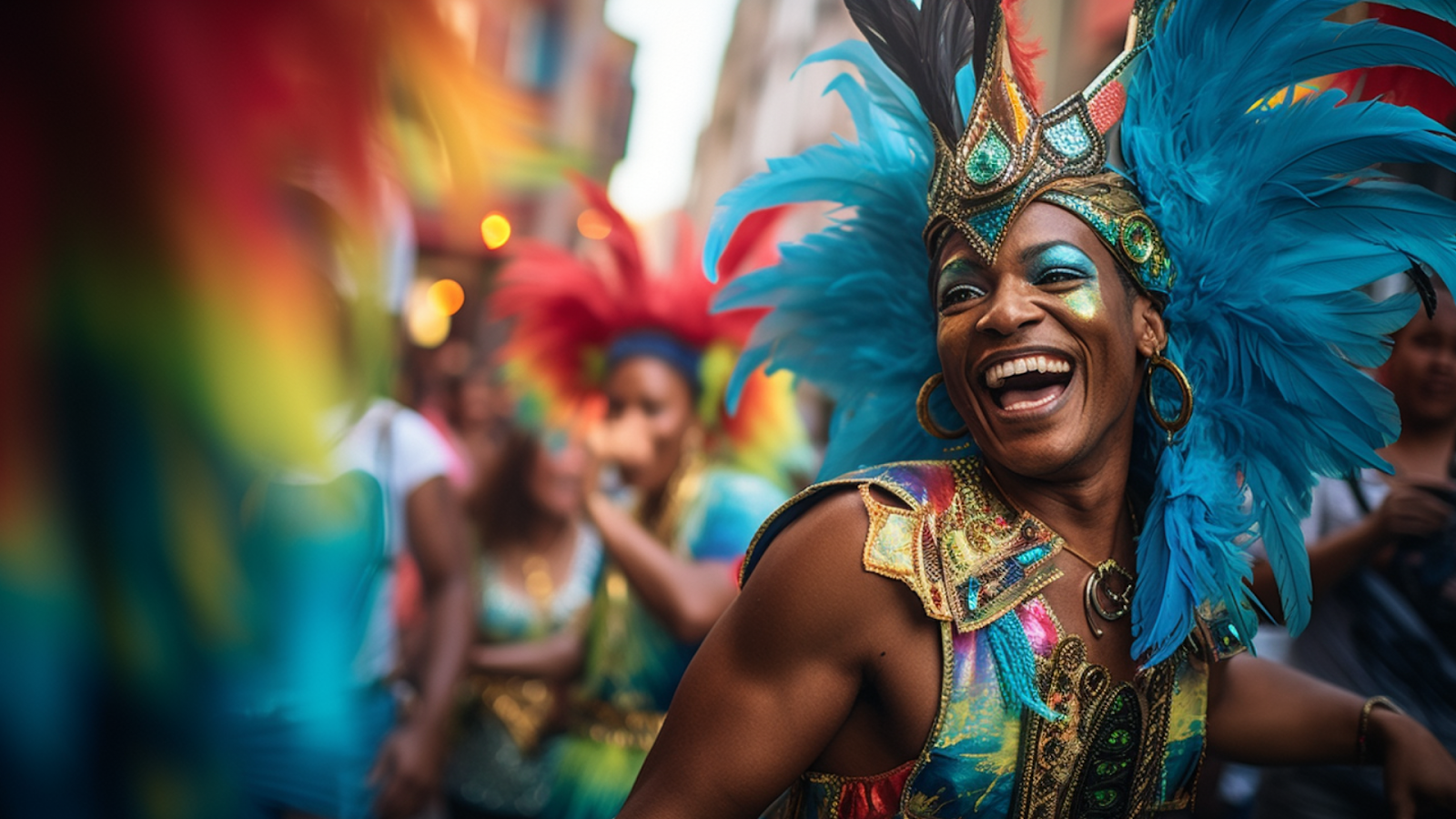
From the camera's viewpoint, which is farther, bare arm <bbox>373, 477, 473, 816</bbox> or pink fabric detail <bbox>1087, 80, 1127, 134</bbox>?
bare arm <bbox>373, 477, 473, 816</bbox>

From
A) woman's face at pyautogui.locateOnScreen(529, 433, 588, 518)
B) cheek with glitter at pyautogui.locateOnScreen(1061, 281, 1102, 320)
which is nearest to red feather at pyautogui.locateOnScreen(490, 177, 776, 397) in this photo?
woman's face at pyautogui.locateOnScreen(529, 433, 588, 518)

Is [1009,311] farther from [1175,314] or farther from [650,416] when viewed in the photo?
[650,416]

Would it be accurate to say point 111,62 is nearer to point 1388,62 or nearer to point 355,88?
point 355,88

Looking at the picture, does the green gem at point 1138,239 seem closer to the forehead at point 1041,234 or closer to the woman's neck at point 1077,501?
the forehead at point 1041,234

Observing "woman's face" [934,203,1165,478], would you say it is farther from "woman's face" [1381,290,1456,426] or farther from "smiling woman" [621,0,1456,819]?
"woman's face" [1381,290,1456,426]

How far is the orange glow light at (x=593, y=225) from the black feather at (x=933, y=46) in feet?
8.78

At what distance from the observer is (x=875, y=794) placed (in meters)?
1.75

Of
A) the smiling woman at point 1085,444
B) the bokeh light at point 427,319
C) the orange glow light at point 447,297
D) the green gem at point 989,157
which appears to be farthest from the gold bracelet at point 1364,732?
the bokeh light at point 427,319

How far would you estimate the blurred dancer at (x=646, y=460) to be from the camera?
147 inches

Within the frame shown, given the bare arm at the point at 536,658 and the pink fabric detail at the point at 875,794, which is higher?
the pink fabric detail at the point at 875,794

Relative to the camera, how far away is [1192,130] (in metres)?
1.98

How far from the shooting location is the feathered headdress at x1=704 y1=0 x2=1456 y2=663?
6.17 ft

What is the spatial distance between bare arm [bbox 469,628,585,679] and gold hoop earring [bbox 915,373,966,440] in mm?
2740

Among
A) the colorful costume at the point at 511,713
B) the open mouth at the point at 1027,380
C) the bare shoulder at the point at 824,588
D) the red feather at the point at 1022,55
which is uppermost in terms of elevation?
the red feather at the point at 1022,55
